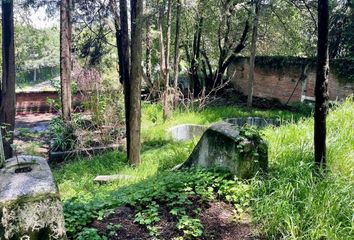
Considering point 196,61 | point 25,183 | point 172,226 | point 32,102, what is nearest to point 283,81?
point 196,61

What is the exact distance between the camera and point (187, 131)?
30.4 feet

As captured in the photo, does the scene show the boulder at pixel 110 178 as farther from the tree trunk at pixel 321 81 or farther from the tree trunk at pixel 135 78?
the tree trunk at pixel 321 81

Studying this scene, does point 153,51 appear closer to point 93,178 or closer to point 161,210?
point 93,178

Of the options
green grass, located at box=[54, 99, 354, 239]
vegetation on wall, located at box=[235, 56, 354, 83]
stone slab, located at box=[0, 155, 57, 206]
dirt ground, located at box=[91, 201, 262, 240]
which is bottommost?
dirt ground, located at box=[91, 201, 262, 240]

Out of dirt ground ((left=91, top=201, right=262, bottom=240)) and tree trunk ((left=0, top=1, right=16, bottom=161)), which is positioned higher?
tree trunk ((left=0, top=1, right=16, bottom=161))

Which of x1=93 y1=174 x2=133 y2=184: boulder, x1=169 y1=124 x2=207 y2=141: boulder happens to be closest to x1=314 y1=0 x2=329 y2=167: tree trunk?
x1=93 y1=174 x2=133 y2=184: boulder

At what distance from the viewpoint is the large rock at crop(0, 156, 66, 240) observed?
1.96 m

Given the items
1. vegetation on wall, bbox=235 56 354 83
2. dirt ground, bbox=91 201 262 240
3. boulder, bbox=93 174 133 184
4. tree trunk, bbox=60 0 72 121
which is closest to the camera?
dirt ground, bbox=91 201 262 240

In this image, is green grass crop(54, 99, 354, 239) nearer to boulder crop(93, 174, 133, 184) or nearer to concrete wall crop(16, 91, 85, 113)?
boulder crop(93, 174, 133, 184)

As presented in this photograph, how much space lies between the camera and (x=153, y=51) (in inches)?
539

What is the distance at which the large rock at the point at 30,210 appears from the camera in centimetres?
196

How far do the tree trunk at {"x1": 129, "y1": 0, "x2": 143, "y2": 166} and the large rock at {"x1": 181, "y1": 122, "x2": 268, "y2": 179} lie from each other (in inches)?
84.6

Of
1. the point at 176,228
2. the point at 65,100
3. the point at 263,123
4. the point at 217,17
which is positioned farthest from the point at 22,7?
the point at 176,228

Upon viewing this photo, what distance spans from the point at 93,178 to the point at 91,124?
129 inches
